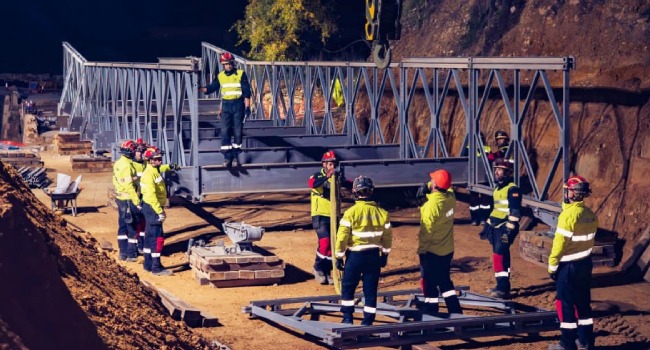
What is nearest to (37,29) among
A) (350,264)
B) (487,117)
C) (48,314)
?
(487,117)

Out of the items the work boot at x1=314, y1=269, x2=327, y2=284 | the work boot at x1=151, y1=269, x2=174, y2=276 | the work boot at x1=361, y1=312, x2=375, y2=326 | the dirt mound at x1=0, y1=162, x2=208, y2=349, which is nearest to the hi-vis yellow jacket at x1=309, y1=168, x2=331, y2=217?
the work boot at x1=314, y1=269, x2=327, y2=284

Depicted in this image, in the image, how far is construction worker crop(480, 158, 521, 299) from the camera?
1220 cm

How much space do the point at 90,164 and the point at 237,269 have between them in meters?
13.5

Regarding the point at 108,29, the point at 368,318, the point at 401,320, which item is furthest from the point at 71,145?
the point at 108,29

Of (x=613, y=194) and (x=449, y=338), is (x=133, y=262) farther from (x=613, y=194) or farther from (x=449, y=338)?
(x=613, y=194)

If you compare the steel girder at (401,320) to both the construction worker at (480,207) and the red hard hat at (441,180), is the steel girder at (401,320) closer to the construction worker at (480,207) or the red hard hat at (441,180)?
the red hard hat at (441,180)

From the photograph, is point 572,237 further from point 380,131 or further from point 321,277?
point 380,131

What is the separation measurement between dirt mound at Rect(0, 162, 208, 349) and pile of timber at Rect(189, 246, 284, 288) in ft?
13.7

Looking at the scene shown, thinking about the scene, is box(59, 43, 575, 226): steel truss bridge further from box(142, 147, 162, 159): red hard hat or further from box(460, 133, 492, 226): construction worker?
box(142, 147, 162, 159): red hard hat

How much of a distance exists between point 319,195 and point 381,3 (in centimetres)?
253

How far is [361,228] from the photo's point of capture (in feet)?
33.5

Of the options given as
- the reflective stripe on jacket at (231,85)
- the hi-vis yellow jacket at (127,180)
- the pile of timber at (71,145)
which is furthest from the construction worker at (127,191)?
the pile of timber at (71,145)

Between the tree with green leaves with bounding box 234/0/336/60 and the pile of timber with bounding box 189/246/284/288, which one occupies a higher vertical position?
the tree with green leaves with bounding box 234/0/336/60

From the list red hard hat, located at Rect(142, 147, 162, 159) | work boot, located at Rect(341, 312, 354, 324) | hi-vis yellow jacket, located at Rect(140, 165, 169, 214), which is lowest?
work boot, located at Rect(341, 312, 354, 324)
